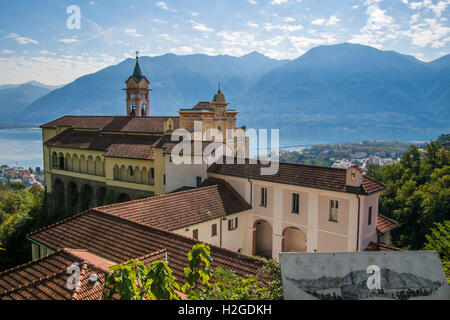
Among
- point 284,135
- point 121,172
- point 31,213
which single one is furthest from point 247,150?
point 284,135

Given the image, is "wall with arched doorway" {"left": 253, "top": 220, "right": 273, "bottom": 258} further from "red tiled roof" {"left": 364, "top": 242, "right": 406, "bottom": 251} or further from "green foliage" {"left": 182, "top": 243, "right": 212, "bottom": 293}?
"green foliage" {"left": 182, "top": 243, "right": 212, "bottom": 293}

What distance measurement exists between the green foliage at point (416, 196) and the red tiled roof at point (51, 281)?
81.1 ft

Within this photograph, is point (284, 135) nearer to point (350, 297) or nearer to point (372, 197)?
point (372, 197)

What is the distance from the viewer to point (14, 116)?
19025cm

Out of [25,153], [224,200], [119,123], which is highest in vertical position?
[119,123]

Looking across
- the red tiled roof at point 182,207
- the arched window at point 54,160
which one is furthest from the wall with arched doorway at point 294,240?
the arched window at point 54,160

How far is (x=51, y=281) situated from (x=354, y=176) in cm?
1463

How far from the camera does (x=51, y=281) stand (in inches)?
339

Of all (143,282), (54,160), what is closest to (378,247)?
(143,282)

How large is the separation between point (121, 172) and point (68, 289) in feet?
79.7

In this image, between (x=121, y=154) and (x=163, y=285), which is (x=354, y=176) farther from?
(x=121, y=154)

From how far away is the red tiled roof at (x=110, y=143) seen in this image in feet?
100

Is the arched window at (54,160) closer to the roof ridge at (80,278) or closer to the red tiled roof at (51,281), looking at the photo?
the red tiled roof at (51,281)
